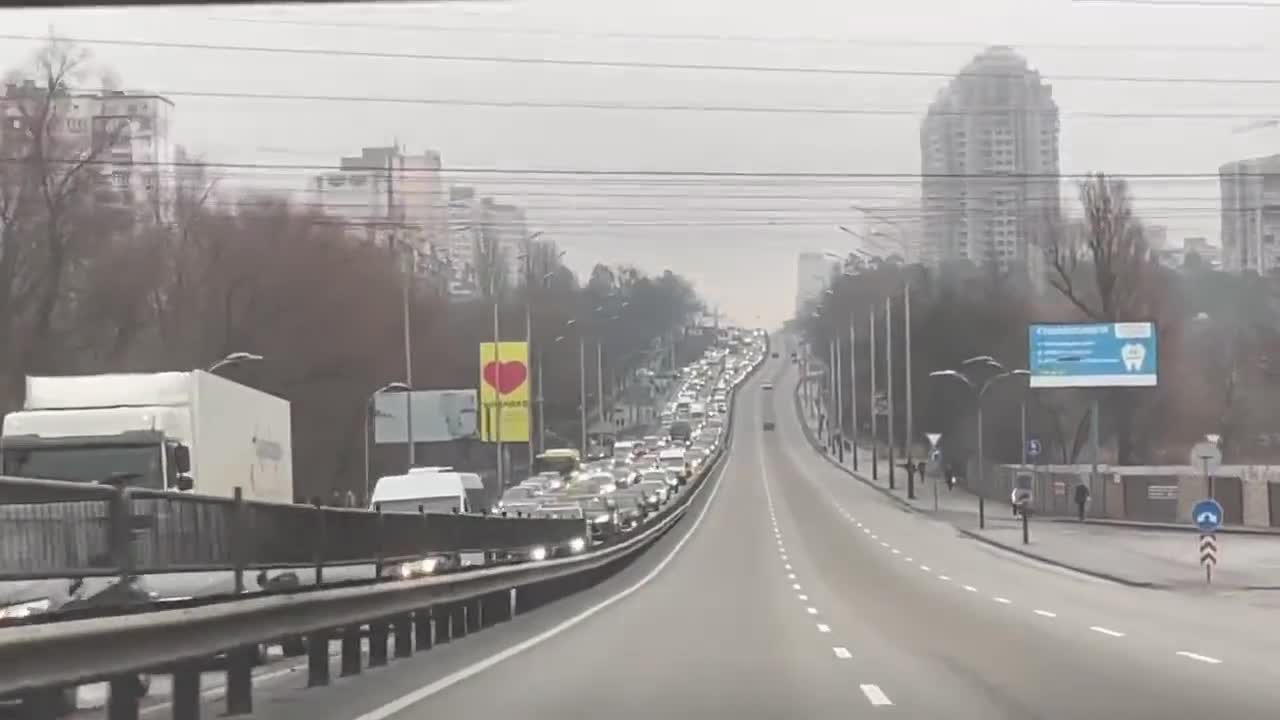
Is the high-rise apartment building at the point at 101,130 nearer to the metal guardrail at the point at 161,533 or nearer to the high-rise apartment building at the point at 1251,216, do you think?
the high-rise apartment building at the point at 1251,216

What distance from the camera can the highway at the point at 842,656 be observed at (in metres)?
14.2

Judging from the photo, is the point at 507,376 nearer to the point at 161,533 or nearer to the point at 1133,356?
the point at 1133,356

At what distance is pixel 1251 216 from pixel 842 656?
7055cm

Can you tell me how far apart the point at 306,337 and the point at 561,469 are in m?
31.9

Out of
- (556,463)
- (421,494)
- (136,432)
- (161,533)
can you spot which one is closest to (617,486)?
(556,463)

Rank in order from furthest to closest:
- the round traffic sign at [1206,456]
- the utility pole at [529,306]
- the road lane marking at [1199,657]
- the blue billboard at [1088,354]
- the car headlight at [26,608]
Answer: the utility pole at [529,306] → the blue billboard at [1088,354] → the round traffic sign at [1206,456] → the road lane marking at [1199,657] → the car headlight at [26,608]

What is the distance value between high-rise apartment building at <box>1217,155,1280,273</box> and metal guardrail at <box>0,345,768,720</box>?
50656 mm

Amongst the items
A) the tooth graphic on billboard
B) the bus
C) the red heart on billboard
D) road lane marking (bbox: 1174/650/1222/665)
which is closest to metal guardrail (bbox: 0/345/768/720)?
road lane marking (bbox: 1174/650/1222/665)

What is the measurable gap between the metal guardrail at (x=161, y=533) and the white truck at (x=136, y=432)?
5.07 m

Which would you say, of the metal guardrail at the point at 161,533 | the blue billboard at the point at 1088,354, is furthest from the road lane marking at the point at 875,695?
the blue billboard at the point at 1088,354

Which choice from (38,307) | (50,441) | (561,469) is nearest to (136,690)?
(50,441)

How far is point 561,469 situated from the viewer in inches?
4397

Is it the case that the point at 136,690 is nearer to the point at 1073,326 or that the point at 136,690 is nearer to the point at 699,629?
the point at 699,629

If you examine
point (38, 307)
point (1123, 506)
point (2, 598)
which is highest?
Result: point (38, 307)
